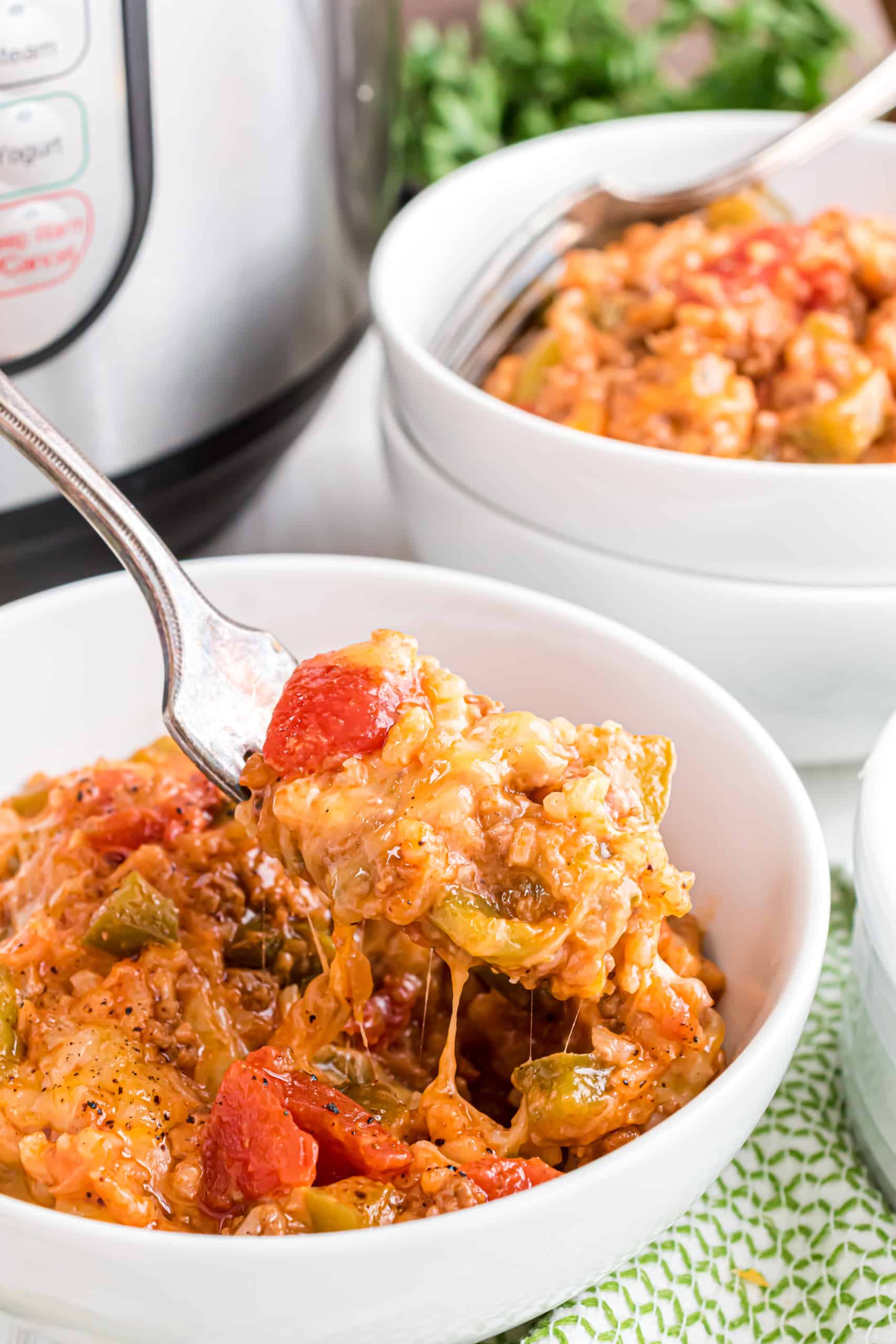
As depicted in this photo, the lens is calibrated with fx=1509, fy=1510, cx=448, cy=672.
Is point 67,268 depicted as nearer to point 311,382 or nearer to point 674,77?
point 311,382

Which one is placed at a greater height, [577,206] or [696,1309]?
[577,206]

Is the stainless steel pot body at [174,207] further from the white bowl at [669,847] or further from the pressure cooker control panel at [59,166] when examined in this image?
the white bowl at [669,847]

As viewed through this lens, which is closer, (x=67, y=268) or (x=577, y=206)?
(x=67, y=268)

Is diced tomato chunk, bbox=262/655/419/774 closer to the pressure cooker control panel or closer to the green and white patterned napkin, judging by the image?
the green and white patterned napkin

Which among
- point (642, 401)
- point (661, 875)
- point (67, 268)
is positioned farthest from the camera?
point (642, 401)

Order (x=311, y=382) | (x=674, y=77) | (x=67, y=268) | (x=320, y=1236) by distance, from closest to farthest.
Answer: (x=320, y=1236), (x=67, y=268), (x=311, y=382), (x=674, y=77)

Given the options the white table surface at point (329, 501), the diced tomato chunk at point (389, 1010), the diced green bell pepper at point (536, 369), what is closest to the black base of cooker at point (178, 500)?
the white table surface at point (329, 501)

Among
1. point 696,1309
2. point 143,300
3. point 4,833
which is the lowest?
point 696,1309

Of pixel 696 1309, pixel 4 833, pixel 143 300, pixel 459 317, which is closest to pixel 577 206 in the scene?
pixel 459 317
